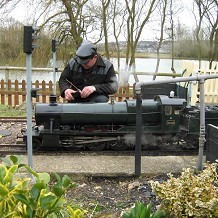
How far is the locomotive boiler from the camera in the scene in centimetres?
514

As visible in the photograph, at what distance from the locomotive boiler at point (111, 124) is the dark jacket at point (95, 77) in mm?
265

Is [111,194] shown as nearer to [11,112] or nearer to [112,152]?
[112,152]

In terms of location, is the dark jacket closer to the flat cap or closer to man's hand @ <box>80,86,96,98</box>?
man's hand @ <box>80,86,96,98</box>

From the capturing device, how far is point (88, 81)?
5.36 m

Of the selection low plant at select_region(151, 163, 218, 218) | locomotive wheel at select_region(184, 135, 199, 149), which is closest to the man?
locomotive wheel at select_region(184, 135, 199, 149)

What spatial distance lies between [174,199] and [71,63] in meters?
3.45

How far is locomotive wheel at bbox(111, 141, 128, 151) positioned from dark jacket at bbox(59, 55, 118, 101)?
77 centimetres

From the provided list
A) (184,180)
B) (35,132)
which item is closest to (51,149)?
(35,132)

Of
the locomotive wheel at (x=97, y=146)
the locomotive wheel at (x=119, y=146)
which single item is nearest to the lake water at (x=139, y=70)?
the locomotive wheel at (x=119, y=146)

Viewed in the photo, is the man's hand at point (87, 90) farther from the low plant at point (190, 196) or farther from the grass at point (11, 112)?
the grass at point (11, 112)

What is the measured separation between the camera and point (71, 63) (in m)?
5.40

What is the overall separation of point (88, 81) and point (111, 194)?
2359 millimetres

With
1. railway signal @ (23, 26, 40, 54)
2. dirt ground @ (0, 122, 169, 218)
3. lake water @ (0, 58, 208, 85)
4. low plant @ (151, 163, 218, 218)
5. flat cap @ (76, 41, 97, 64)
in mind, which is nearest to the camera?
low plant @ (151, 163, 218, 218)

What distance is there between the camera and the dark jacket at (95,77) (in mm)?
5324
